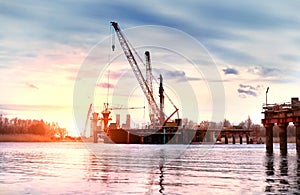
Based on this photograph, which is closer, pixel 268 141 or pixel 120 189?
pixel 120 189

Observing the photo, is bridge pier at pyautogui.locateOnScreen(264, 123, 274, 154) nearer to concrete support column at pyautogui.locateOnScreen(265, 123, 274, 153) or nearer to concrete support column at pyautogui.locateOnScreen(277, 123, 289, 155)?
concrete support column at pyautogui.locateOnScreen(265, 123, 274, 153)

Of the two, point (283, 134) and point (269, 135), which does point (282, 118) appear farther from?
point (269, 135)

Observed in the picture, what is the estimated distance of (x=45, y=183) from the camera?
3484 centimetres

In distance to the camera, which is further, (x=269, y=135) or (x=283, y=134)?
(x=269, y=135)

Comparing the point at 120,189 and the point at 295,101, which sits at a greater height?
the point at 295,101

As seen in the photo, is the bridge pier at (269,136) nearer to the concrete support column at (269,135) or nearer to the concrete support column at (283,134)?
the concrete support column at (269,135)

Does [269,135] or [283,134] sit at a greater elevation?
[283,134]

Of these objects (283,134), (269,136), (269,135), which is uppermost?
(283,134)

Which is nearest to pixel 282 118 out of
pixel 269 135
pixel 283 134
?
pixel 283 134

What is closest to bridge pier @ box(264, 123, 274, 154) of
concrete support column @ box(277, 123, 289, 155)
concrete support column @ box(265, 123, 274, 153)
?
concrete support column @ box(265, 123, 274, 153)

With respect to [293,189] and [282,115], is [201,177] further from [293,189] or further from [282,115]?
[282,115]

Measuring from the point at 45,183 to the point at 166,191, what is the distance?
10191 mm

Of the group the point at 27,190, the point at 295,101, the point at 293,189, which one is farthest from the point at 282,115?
the point at 27,190

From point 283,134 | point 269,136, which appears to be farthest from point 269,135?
point 283,134
